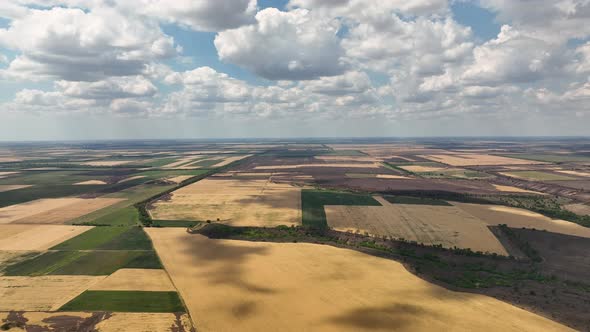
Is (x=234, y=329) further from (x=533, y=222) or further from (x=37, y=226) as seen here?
(x=533, y=222)

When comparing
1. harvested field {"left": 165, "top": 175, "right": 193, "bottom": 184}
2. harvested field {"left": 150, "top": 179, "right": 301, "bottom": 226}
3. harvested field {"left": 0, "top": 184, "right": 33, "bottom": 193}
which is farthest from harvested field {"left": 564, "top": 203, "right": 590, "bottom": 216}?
harvested field {"left": 0, "top": 184, "right": 33, "bottom": 193}

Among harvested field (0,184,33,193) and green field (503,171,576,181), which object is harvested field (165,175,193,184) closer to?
harvested field (0,184,33,193)

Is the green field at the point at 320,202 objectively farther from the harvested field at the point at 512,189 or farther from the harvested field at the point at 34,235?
the harvested field at the point at 512,189

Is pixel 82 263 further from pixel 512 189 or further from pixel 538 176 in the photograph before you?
pixel 538 176

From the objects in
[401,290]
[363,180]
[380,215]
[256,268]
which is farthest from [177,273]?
[363,180]

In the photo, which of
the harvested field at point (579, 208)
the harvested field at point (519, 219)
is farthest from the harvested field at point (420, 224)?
the harvested field at point (579, 208)
